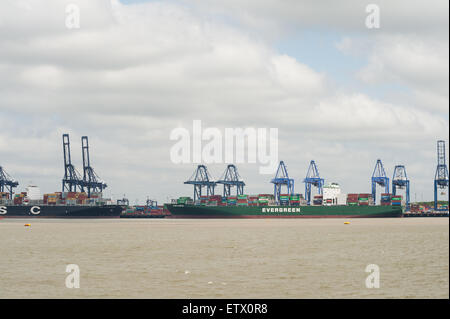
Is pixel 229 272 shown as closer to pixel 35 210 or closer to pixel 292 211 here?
pixel 292 211

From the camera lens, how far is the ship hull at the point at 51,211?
173 m

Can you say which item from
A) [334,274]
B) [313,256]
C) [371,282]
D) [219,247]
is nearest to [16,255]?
[219,247]

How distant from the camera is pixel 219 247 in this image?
52.4 metres

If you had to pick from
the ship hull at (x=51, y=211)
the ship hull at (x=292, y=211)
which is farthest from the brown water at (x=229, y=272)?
the ship hull at (x=51, y=211)

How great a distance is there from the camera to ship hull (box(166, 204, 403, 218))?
163 metres

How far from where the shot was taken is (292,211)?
168875mm

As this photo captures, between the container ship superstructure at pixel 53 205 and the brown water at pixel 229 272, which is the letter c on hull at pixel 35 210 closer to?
the container ship superstructure at pixel 53 205

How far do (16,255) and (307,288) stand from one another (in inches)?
1107

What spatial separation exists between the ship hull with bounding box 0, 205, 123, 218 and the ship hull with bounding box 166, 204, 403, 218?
29.2m

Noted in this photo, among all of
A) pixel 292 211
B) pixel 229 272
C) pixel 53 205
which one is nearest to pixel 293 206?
pixel 292 211

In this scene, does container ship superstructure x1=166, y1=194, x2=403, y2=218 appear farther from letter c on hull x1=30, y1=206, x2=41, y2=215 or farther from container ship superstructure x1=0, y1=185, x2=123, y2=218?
letter c on hull x1=30, y1=206, x2=41, y2=215

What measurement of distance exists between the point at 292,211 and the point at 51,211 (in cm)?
7613
